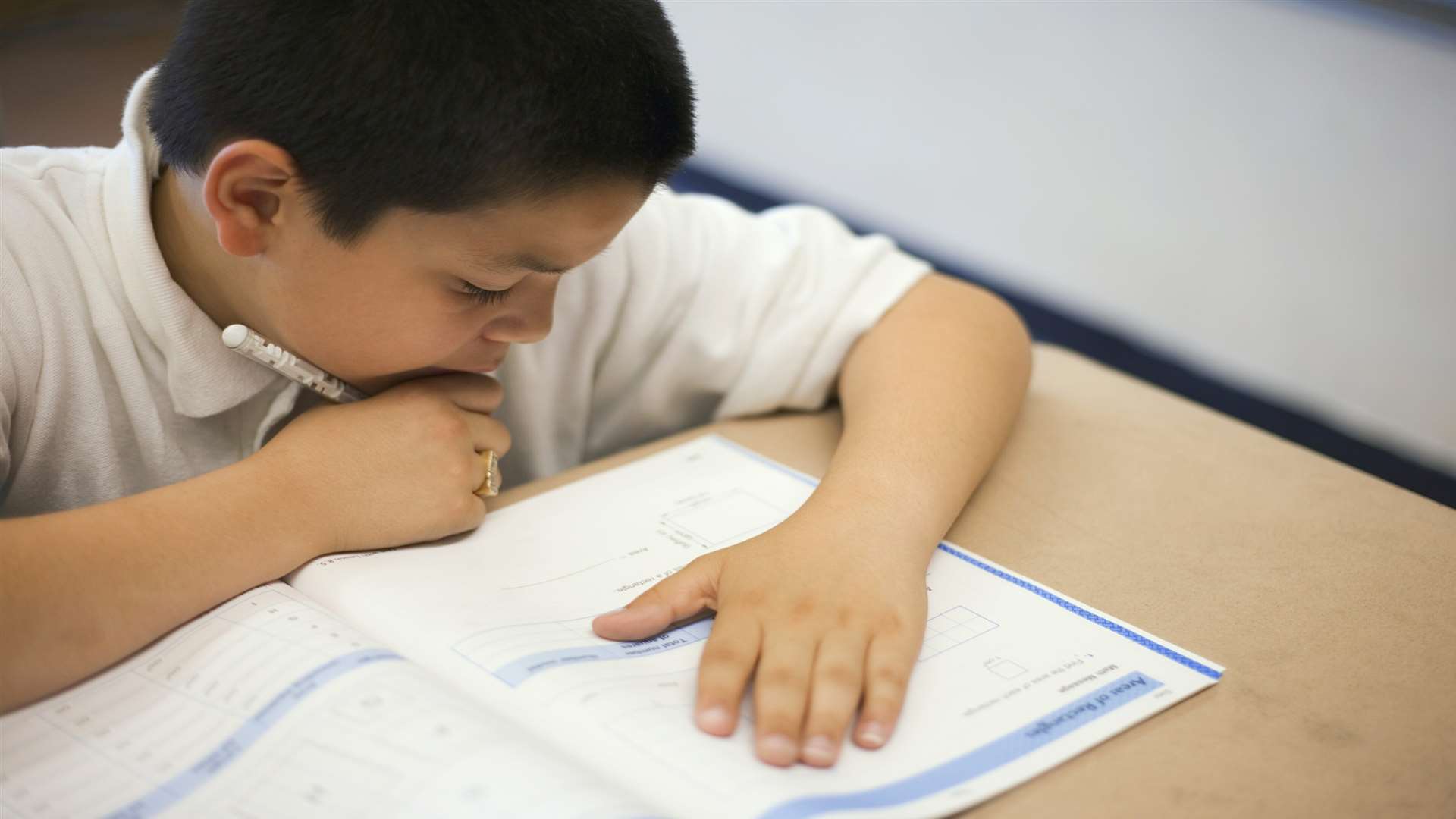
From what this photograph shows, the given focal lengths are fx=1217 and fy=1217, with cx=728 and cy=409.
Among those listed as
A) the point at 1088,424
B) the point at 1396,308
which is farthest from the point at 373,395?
the point at 1396,308

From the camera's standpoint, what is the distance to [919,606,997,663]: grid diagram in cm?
57

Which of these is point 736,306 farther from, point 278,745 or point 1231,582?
point 278,745

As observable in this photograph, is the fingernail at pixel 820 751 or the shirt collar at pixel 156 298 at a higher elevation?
the shirt collar at pixel 156 298

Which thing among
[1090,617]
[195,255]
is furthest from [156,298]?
[1090,617]

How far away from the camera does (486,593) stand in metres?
0.59

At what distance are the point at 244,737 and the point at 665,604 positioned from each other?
19 centimetres

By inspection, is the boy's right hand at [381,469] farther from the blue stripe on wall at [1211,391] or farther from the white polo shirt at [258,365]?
the blue stripe on wall at [1211,391]

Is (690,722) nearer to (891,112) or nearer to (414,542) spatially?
(414,542)

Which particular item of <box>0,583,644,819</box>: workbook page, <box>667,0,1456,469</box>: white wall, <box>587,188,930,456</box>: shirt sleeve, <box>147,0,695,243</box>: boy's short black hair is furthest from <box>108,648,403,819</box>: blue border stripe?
<box>667,0,1456,469</box>: white wall

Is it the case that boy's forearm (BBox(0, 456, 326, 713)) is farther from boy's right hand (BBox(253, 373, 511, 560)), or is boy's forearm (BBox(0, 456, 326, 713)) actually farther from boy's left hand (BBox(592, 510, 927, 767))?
boy's left hand (BBox(592, 510, 927, 767))

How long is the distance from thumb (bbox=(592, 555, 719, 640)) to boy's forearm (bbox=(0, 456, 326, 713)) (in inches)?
6.3

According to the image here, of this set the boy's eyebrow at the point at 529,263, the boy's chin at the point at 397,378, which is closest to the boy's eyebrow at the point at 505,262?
the boy's eyebrow at the point at 529,263

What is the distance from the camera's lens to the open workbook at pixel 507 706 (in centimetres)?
45

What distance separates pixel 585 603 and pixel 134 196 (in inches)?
13.3
